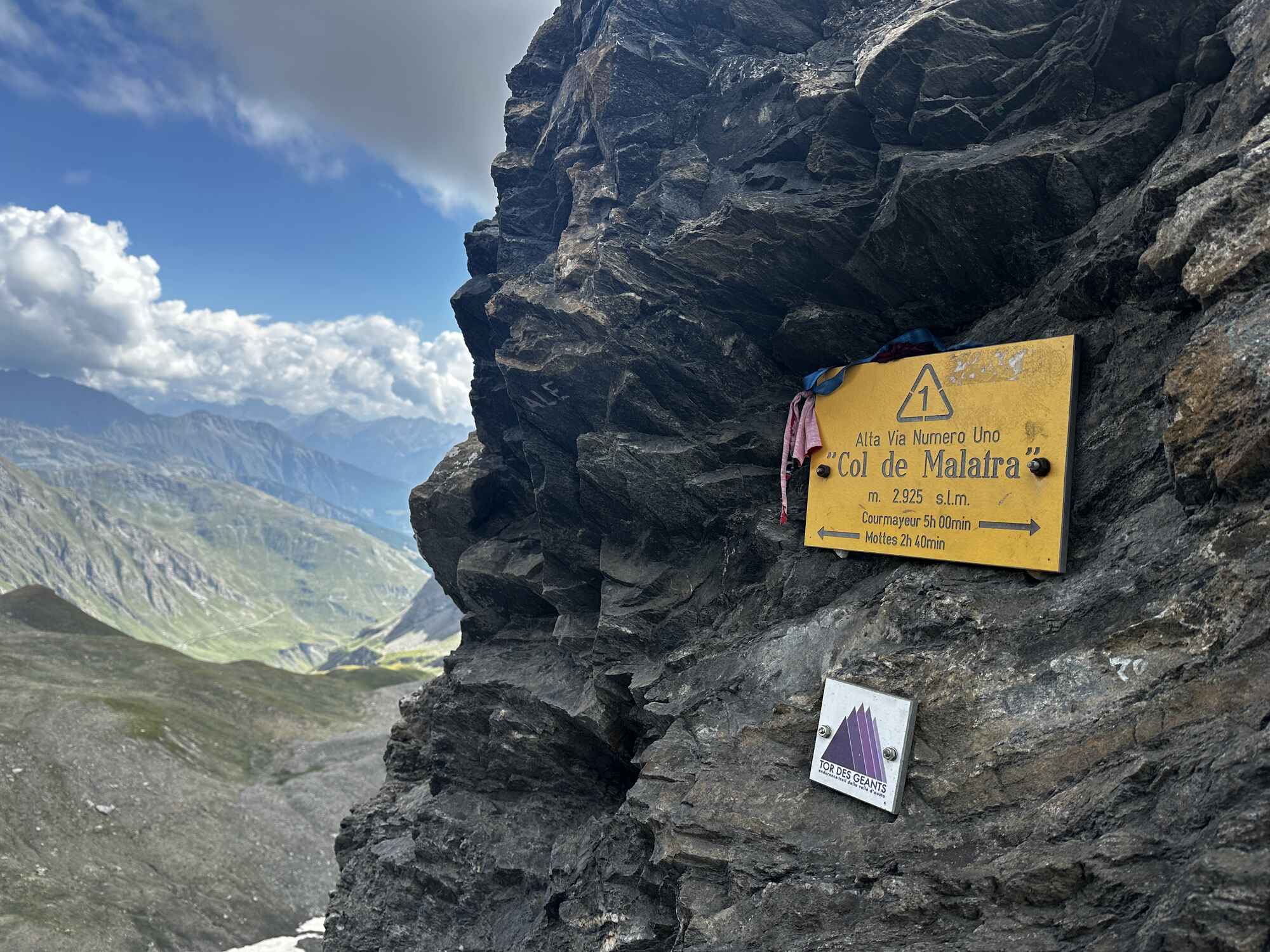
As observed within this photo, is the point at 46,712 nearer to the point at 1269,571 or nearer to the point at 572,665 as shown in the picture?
the point at 572,665

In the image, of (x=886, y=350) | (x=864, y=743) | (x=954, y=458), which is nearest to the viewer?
(x=864, y=743)

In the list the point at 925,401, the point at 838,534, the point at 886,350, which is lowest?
the point at 838,534

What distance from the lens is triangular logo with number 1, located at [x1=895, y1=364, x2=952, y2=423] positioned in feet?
43.2

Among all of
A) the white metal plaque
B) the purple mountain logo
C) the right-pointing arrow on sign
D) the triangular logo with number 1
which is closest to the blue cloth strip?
the triangular logo with number 1

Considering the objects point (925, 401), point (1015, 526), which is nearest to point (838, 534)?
point (925, 401)

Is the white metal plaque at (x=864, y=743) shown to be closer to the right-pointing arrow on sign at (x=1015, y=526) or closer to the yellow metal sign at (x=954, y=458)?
the yellow metal sign at (x=954, y=458)

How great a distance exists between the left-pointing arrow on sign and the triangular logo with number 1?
2.45 metres

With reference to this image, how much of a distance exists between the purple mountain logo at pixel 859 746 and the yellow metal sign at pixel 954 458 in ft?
10.5

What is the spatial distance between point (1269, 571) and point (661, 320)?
45.9ft

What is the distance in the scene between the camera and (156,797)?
7306cm

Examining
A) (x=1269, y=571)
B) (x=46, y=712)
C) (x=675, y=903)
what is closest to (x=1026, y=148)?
(x=1269, y=571)

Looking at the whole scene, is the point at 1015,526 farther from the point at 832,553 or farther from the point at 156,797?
the point at 156,797

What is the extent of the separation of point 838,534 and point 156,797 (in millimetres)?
85233

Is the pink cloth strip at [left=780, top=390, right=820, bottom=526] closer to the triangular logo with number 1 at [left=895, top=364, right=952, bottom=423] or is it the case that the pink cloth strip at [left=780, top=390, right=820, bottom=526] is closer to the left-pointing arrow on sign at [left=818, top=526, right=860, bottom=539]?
the left-pointing arrow on sign at [left=818, top=526, right=860, bottom=539]
